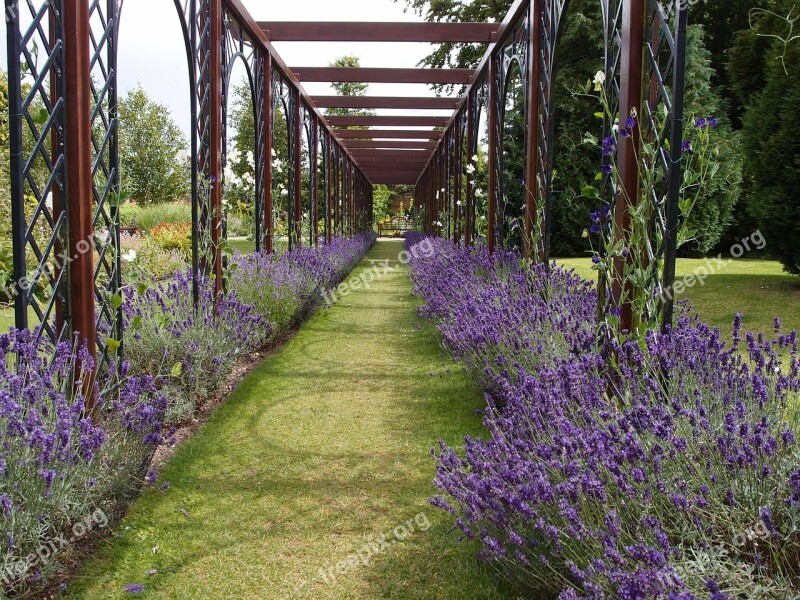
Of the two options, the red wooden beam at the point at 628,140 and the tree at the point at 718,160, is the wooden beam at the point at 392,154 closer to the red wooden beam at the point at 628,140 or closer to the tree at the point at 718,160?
the tree at the point at 718,160

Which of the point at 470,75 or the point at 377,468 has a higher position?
the point at 470,75

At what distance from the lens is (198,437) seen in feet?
12.2

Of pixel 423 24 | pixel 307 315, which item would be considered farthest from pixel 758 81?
pixel 307 315

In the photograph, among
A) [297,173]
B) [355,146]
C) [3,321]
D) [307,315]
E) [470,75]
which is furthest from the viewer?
[355,146]

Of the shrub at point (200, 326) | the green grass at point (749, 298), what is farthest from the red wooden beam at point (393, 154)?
the shrub at point (200, 326)

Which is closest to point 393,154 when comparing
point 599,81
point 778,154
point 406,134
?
point 406,134

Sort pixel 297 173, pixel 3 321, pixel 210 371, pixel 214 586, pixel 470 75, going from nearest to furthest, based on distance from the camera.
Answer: pixel 214 586
pixel 210 371
pixel 3 321
pixel 470 75
pixel 297 173

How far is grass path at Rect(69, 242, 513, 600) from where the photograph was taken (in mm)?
2307

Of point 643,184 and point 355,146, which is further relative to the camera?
point 355,146

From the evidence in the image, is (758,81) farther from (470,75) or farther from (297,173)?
(297,173)

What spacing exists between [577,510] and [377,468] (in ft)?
5.30

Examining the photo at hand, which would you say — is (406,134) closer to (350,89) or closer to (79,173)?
(79,173)

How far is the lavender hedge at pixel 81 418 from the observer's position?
2.03 meters

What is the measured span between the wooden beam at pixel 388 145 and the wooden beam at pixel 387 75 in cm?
900
